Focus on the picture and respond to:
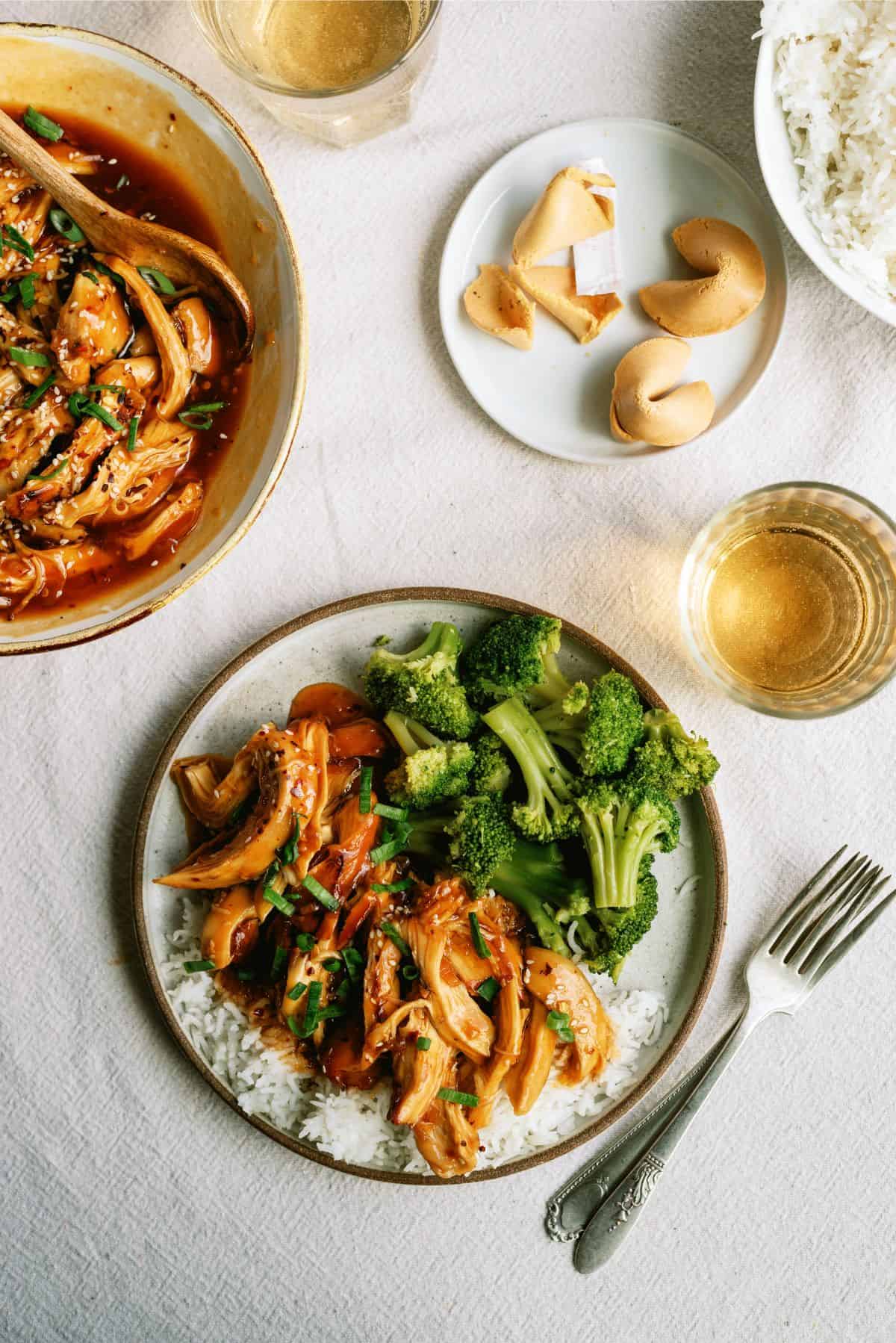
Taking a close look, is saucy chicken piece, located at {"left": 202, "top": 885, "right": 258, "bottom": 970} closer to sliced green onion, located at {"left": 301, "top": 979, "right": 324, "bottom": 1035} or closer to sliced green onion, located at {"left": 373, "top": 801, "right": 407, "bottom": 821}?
sliced green onion, located at {"left": 301, "top": 979, "right": 324, "bottom": 1035}

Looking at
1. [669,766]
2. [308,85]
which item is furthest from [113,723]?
[308,85]

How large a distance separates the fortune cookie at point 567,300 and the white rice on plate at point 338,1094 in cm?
136

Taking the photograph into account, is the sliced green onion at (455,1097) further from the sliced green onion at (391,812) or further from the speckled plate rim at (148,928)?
the sliced green onion at (391,812)

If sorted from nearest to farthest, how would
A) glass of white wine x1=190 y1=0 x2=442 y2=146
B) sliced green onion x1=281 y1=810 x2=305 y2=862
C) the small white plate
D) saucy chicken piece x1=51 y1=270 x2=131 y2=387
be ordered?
saucy chicken piece x1=51 y1=270 x2=131 y2=387
sliced green onion x1=281 y1=810 x2=305 y2=862
glass of white wine x1=190 y1=0 x2=442 y2=146
the small white plate

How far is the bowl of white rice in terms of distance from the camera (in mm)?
1838

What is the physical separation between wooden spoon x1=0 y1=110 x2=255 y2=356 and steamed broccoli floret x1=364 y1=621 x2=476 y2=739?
0.67 meters

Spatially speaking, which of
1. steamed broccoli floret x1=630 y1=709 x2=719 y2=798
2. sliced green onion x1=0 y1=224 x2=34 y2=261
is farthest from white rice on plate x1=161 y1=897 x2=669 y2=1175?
sliced green onion x1=0 y1=224 x2=34 y2=261

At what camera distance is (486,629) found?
1.96 meters

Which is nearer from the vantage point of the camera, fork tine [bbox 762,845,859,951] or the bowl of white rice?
the bowl of white rice

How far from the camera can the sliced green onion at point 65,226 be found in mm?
1773

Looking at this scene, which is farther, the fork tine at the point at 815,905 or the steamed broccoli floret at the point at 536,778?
the fork tine at the point at 815,905

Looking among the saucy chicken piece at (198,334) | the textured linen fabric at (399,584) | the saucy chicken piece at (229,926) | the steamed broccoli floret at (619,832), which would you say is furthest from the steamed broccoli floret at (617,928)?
the saucy chicken piece at (198,334)

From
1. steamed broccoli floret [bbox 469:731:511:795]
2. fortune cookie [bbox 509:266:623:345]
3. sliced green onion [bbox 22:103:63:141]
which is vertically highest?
sliced green onion [bbox 22:103:63:141]

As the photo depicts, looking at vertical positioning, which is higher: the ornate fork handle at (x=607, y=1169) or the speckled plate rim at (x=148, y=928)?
the speckled plate rim at (x=148, y=928)
